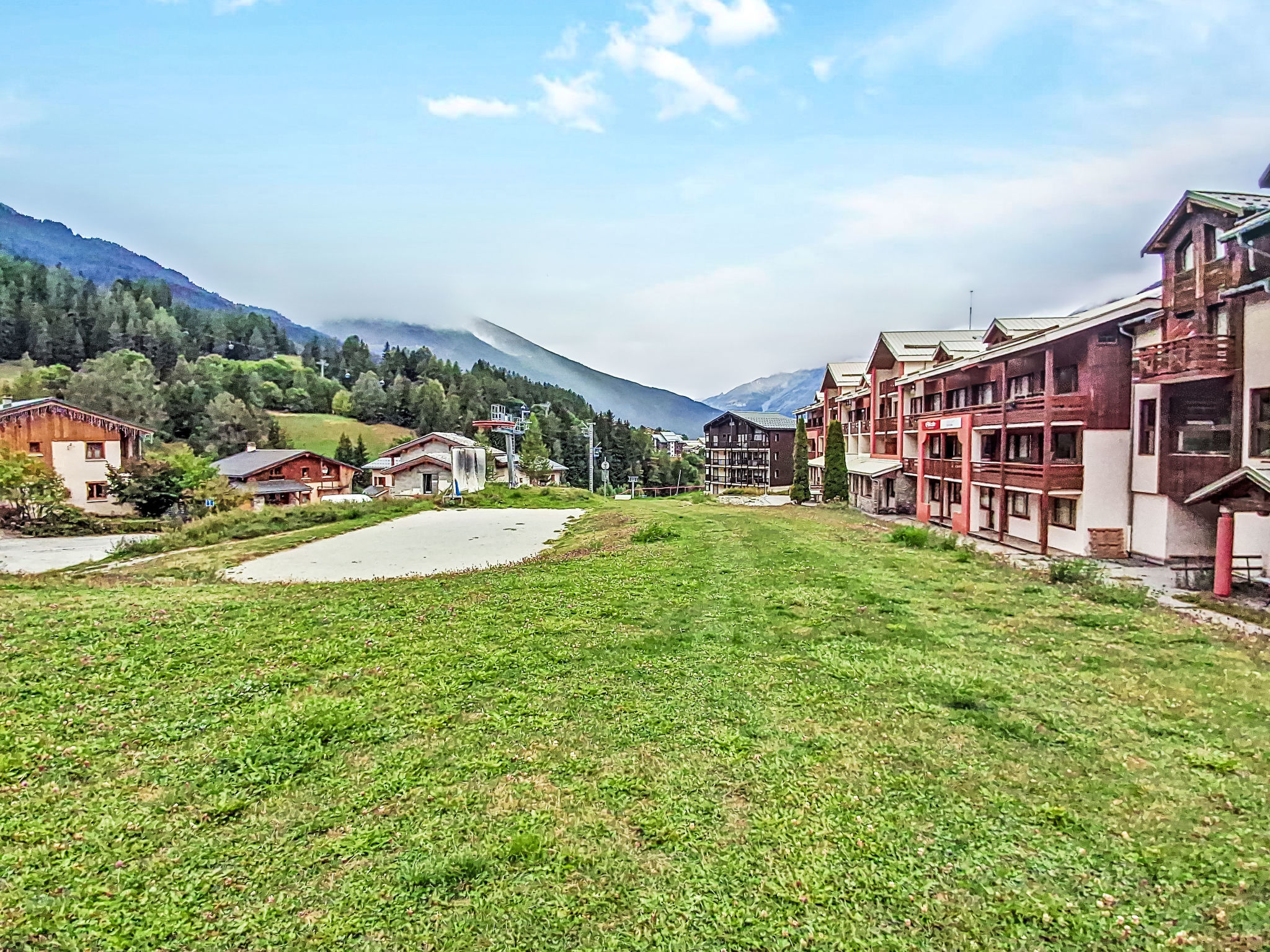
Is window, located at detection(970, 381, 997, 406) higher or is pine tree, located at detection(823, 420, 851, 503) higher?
window, located at detection(970, 381, 997, 406)

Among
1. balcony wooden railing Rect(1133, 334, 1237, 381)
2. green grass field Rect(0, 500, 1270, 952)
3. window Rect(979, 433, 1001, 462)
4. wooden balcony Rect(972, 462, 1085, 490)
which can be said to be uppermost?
balcony wooden railing Rect(1133, 334, 1237, 381)

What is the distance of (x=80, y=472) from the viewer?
4666 cm

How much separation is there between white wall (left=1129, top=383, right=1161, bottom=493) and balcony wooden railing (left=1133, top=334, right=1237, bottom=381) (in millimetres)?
1114

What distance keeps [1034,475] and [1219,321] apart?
6.86 m

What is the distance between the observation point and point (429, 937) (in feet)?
12.2

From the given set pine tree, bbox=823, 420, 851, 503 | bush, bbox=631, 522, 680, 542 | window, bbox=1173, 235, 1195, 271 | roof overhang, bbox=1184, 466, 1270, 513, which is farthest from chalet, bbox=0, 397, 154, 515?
window, bbox=1173, 235, 1195, 271

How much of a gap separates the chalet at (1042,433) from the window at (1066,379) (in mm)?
44

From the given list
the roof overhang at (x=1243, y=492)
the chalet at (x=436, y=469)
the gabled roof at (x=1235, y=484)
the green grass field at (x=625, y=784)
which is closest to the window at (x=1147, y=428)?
the gabled roof at (x=1235, y=484)

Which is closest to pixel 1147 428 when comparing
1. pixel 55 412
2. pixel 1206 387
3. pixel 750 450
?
pixel 1206 387

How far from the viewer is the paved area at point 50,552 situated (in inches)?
881

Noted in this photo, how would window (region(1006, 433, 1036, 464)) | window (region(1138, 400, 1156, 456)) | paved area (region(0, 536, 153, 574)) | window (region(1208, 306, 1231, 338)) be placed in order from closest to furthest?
window (region(1208, 306, 1231, 338)) → window (region(1138, 400, 1156, 456)) → paved area (region(0, 536, 153, 574)) → window (region(1006, 433, 1036, 464))

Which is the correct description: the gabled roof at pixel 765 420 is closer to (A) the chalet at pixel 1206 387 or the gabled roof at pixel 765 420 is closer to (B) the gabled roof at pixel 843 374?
(B) the gabled roof at pixel 843 374

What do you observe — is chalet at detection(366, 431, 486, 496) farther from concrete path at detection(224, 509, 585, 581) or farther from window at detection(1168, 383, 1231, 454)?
window at detection(1168, 383, 1231, 454)

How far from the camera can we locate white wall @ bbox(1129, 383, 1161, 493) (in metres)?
19.1
